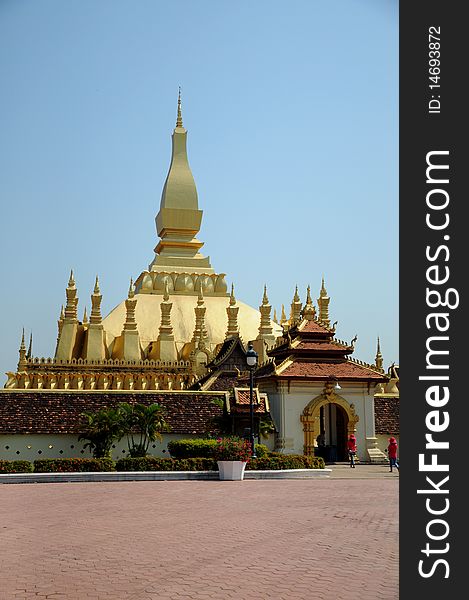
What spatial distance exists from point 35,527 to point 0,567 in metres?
3.35

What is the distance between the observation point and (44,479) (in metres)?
21.8

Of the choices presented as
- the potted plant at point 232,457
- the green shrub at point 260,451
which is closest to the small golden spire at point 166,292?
the green shrub at point 260,451

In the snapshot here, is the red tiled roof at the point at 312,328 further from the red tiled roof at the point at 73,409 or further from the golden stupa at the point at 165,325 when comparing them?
the golden stupa at the point at 165,325

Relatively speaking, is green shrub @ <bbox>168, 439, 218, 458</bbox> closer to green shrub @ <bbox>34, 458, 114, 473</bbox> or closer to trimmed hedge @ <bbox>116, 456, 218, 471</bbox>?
trimmed hedge @ <bbox>116, 456, 218, 471</bbox>

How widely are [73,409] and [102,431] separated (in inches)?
70.6

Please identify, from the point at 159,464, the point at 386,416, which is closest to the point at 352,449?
the point at 386,416

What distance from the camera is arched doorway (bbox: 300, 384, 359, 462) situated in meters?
27.3

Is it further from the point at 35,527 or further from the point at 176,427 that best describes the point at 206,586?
the point at 176,427

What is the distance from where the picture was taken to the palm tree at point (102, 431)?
82.2 feet

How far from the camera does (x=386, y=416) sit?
2953 cm

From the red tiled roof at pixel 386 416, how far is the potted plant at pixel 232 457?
23.7 ft

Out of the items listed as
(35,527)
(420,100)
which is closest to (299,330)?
(35,527)

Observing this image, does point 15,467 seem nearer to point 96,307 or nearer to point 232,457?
point 232,457

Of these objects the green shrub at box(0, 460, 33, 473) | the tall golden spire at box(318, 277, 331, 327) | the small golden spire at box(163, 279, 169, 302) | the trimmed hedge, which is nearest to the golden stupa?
the small golden spire at box(163, 279, 169, 302)
